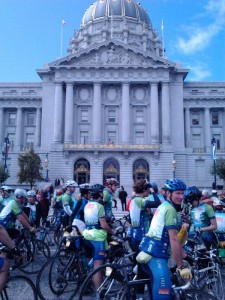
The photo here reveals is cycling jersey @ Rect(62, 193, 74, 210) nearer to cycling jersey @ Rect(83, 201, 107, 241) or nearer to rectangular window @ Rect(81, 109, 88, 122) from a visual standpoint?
cycling jersey @ Rect(83, 201, 107, 241)

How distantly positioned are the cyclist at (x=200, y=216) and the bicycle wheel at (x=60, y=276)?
3043 millimetres

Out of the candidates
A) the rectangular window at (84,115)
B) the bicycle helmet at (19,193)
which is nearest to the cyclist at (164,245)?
the bicycle helmet at (19,193)

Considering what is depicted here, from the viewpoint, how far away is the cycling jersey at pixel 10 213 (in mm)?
7900

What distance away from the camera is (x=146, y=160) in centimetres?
4822

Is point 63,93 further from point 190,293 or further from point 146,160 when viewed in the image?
point 190,293

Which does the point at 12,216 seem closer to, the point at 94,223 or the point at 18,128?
the point at 94,223

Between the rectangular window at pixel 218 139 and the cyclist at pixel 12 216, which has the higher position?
the rectangular window at pixel 218 139

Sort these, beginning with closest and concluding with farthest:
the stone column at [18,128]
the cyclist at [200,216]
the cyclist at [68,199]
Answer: the cyclist at [200,216], the cyclist at [68,199], the stone column at [18,128]

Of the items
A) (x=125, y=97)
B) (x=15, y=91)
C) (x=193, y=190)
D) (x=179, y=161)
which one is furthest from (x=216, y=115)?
(x=193, y=190)

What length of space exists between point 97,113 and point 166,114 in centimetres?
1098

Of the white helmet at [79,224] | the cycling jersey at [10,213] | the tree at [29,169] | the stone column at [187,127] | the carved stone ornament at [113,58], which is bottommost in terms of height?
the white helmet at [79,224]

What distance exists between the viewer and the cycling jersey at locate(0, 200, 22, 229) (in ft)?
25.9

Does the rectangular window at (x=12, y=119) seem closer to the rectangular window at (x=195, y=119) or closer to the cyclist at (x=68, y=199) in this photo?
the rectangular window at (x=195, y=119)

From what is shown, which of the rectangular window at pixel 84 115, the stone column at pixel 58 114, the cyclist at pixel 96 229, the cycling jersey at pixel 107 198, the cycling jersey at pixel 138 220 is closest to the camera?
the cyclist at pixel 96 229
